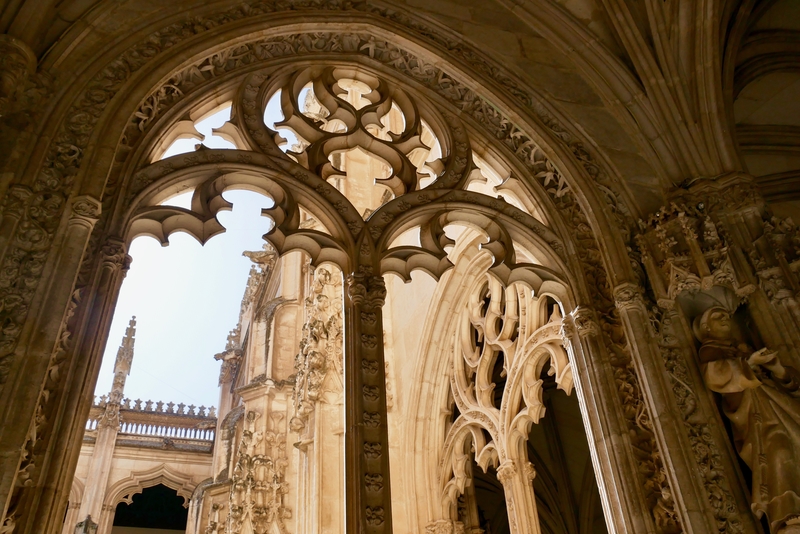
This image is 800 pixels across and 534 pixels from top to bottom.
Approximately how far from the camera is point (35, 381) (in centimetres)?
489

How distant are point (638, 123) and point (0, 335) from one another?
19.5 ft

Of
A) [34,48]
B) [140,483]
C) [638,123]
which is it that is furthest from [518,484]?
[140,483]

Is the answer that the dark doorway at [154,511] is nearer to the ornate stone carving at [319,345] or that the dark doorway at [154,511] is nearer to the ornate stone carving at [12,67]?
the ornate stone carving at [319,345]

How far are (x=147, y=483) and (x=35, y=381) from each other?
977 inches

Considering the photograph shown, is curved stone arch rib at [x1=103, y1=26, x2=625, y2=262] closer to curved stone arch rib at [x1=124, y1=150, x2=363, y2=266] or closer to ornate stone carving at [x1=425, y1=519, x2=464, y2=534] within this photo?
curved stone arch rib at [x1=124, y1=150, x2=363, y2=266]

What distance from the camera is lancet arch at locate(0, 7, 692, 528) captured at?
6344 millimetres

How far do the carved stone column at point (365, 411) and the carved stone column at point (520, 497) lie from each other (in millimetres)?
2935

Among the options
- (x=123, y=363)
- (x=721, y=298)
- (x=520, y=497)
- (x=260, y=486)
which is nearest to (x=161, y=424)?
(x=123, y=363)

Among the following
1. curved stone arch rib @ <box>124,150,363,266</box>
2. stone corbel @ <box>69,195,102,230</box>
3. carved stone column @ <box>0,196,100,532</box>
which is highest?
curved stone arch rib @ <box>124,150,363,266</box>

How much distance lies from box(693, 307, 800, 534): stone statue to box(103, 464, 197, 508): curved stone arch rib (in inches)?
935

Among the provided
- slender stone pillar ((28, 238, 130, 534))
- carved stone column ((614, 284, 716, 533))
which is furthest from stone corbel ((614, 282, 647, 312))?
slender stone pillar ((28, 238, 130, 534))

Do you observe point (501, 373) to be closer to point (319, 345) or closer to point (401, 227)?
point (319, 345)

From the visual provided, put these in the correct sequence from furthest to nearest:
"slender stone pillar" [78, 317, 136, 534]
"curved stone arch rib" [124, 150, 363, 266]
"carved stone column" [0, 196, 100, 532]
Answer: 1. "slender stone pillar" [78, 317, 136, 534]
2. "curved stone arch rib" [124, 150, 363, 266]
3. "carved stone column" [0, 196, 100, 532]

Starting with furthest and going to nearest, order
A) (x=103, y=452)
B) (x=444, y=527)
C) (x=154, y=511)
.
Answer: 1. (x=154, y=511)
2. (x=103, y=452)
3. (x=444, y=527)
